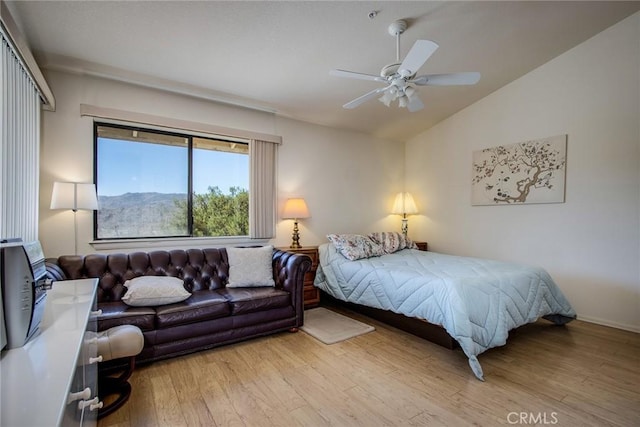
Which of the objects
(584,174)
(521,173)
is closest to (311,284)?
(521,173)

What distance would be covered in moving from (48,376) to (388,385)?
197 cm

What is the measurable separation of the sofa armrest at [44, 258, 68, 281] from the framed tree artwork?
15.5 feet

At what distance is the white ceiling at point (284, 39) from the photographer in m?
2.34

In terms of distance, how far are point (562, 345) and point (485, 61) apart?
2.98 meters

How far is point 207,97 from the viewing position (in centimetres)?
354

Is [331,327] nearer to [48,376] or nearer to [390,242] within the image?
[390,242]

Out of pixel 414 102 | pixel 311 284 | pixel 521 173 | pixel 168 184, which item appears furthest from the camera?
pixel 311 284

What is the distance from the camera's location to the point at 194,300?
270 cm

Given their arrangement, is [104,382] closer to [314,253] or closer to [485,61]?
[314,253]

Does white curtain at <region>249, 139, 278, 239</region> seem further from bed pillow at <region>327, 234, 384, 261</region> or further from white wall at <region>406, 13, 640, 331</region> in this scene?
white wall at <region>406, 13, 640, 331</region>

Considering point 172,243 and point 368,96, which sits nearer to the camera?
point 368,96

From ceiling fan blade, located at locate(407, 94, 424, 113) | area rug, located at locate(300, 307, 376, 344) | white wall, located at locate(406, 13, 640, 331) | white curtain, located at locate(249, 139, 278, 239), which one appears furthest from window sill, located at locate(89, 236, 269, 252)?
white wall, located at locate(406, 13, 640, 331)

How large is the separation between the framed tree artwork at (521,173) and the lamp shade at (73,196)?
455cm

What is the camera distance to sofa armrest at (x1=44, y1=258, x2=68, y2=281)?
2.29 metres
